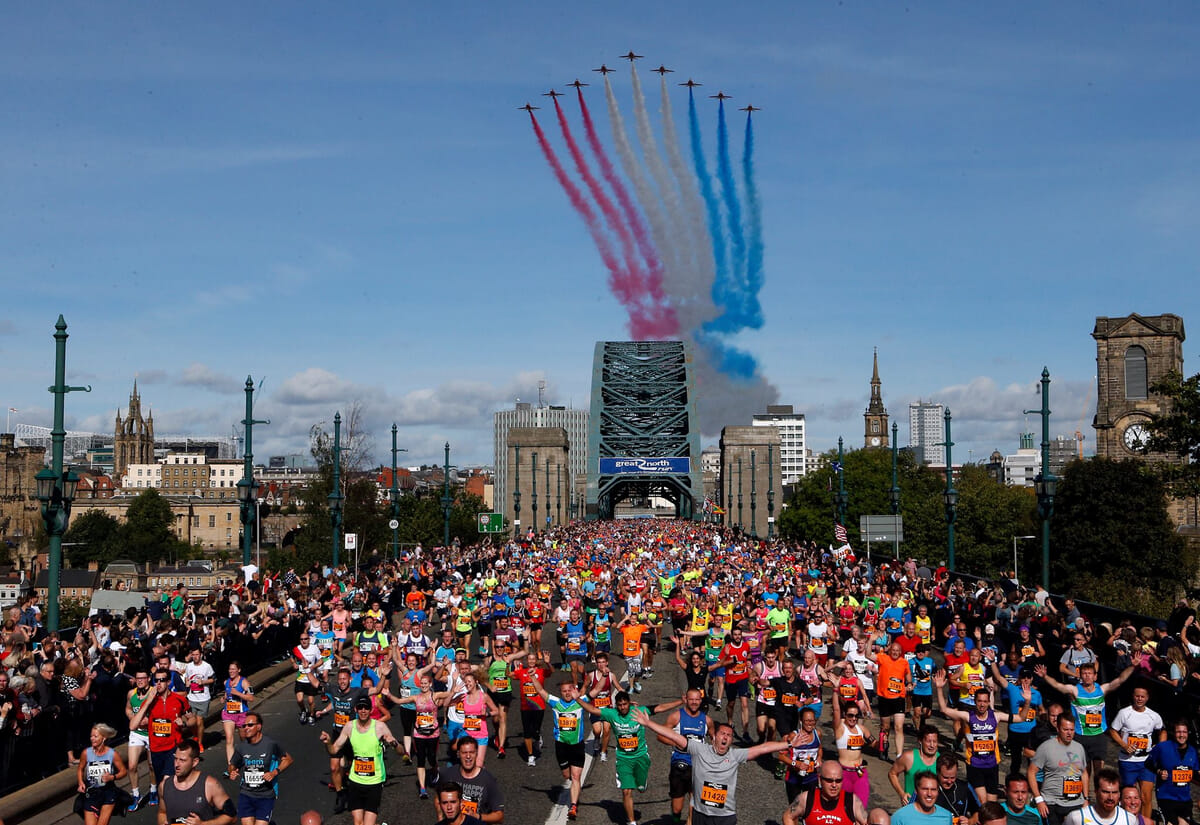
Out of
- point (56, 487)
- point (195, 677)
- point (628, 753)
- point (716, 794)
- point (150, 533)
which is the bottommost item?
point (150, 533)

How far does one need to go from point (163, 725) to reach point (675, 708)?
652 cm

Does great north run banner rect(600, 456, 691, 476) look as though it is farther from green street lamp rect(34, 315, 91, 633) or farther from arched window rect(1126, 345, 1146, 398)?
green street lamp rect(34, 315, 91, 633)

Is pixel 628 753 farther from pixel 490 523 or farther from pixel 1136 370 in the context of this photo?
pixel 1136 370

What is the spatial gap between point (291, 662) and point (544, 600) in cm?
614

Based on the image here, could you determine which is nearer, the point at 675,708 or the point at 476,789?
the point at 476,789

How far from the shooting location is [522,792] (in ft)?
49.9

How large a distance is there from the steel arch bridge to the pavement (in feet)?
368

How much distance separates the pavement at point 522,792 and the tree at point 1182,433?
77.8 feet

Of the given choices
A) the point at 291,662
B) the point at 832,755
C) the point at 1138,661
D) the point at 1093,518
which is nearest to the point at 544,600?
the point at 291,662

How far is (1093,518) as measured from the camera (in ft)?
210

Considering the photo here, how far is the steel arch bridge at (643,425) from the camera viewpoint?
135875 mm

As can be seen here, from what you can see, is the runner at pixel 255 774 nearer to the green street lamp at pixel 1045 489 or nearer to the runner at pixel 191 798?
the runner at pixel 191 798

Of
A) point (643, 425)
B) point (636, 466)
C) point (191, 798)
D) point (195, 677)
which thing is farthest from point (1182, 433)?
point (643, 425)

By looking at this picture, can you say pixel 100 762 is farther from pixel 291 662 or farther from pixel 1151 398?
Answer: pixel 1151 398
